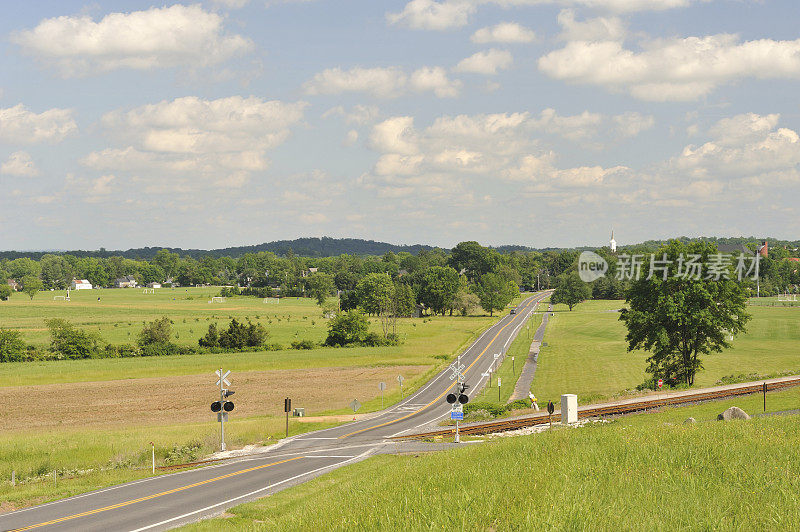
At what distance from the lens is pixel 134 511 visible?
23.2 m

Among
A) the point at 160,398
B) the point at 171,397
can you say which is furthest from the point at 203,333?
the point at 160,398

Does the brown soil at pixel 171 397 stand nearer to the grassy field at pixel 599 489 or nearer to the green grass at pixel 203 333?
the green grass at pixel 203 333

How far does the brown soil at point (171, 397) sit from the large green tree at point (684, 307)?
96.0 feet

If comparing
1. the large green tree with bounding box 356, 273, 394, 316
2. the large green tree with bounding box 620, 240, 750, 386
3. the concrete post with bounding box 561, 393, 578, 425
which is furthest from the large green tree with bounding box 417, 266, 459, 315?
the concrete post with bounding box 561, 393, 578, 425

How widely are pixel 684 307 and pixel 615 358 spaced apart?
39969 mm

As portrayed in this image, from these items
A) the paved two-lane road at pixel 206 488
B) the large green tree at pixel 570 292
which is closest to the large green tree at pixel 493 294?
the large green tree at pixel 570 292

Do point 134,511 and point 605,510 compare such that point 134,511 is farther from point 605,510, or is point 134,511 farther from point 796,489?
point 796,489

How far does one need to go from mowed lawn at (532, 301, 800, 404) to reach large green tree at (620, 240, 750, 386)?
3228mm

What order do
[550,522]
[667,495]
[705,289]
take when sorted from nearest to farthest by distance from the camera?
1. [550,522]
2. [667,495]
3. [705,289]

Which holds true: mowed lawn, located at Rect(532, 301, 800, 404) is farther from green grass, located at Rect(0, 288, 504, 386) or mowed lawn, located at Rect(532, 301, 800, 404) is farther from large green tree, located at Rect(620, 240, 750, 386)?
green grass, located at Rect(0, 288, 504, 386)

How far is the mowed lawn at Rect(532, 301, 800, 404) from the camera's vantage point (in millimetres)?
70375

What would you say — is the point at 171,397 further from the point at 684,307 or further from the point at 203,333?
the point at 203,333

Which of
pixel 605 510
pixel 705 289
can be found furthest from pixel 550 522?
pixel 705 289

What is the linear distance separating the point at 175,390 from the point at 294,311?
406 ft
